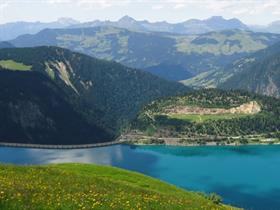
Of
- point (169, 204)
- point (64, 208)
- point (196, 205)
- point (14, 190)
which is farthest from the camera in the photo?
point (196, 205)

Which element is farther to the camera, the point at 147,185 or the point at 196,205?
the point at 147,185

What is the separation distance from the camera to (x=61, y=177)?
188 ft

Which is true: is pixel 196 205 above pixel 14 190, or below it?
below

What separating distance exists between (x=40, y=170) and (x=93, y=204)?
20.7 metres

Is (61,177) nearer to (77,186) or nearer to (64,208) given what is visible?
(77,186)

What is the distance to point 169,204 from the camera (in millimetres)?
47625

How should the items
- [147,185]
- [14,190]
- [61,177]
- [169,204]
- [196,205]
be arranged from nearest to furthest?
1. [14,190]
2. [169,204]
3. [196,205]
4. [61,177]
5. [147,185]

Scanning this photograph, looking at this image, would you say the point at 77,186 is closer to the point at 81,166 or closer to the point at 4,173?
the point at 4,173

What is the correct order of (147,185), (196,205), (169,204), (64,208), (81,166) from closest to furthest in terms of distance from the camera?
(64,208), (169,204), (196,205), (147,185), (81,166)

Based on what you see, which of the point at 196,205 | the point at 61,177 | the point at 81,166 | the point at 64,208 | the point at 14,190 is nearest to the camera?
the point at 64,208

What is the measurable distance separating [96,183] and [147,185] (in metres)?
13.2

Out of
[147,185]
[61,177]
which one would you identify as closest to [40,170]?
[61,177]

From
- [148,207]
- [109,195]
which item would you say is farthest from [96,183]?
[148,207]

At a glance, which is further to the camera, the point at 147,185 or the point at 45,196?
the point at 147,185
